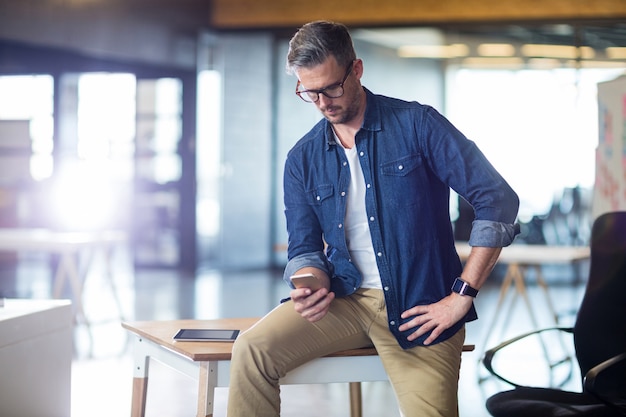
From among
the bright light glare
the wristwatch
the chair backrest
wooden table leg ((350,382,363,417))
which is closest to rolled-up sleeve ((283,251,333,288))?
the wristwatch

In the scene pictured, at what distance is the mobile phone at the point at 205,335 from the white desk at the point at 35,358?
550 millimetres

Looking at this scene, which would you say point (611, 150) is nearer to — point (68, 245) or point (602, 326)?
point (602, 326)

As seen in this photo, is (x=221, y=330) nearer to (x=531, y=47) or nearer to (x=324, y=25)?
(x=324, y=25)

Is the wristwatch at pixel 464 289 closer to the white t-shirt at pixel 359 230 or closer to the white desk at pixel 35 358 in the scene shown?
the white t-shirt at pixel 359 230

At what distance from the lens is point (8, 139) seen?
6793mm

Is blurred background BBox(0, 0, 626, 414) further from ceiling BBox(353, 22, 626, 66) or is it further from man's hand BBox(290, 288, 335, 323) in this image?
man's hand BBox(290, 288, 335, 323)

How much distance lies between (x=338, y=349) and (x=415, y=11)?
238 inches

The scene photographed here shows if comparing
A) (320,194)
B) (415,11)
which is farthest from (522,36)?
(320,194)

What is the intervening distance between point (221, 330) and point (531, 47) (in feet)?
19.7

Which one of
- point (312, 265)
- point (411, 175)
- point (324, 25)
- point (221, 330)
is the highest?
point (324, 25)

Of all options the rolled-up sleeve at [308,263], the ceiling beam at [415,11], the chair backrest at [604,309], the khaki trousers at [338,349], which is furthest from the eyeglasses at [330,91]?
the ceiling beam at [415,11]

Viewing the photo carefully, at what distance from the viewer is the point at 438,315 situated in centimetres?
190

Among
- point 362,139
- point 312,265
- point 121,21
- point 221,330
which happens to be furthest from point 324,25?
point 121,21

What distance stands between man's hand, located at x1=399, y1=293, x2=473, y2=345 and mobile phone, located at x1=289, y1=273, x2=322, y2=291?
228mm
